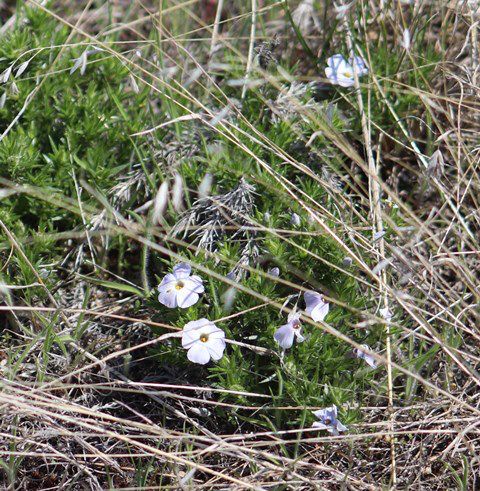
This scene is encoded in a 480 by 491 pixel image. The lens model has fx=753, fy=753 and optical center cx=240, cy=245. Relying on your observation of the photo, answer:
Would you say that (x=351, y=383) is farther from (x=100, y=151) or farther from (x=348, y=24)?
(x=348, y=24)

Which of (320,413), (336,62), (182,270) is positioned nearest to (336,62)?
(336,62)

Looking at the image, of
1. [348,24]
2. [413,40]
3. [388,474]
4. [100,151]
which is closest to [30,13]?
[100,151]

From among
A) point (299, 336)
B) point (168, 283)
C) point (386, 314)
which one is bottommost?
point (386, 314)

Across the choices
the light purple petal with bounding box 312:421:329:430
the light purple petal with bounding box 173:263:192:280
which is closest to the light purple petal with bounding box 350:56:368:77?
the light purple petal with bounding box 173:263:192:280

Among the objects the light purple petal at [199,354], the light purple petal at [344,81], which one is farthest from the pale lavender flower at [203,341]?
the light purple petal at [344,81]

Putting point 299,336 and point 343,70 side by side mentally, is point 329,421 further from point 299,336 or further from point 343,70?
point 343,70

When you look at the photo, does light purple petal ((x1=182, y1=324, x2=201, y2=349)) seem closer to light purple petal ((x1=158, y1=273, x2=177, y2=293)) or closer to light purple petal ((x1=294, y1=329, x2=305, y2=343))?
light purple petal ((x1=158, y1=273, x2=177, y2=293))

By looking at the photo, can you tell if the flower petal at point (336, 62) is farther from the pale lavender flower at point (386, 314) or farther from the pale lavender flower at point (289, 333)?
the pale lavender flower at point (289, 333)
